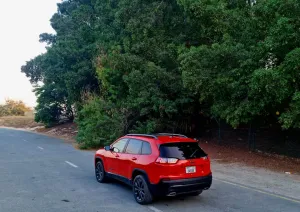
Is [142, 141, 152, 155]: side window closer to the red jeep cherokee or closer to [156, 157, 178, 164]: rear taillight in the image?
the red jeep cherokee

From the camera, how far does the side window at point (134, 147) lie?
8.11 metres

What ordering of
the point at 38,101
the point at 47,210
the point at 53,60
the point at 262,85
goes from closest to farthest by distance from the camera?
the point at 47,210
the point at 262,85
the point at 53,60
the point at 38,101

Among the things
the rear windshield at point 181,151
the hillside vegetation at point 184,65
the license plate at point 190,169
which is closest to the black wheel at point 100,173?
the rear windshield at point 181,151

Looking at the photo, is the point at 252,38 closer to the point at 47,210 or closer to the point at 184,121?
the point at 184,121

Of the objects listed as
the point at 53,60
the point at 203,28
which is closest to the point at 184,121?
the point at 203,28

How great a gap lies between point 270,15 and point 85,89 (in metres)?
21.0

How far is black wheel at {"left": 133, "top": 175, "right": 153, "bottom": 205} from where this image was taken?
24.1 feet

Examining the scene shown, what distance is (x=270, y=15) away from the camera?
38.7ft

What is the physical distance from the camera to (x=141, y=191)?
7.56 metres

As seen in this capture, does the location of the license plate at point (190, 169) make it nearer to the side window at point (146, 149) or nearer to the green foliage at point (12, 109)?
the side window at point (146, 149)

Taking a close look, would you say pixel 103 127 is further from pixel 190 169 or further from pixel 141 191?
pixel 190 169

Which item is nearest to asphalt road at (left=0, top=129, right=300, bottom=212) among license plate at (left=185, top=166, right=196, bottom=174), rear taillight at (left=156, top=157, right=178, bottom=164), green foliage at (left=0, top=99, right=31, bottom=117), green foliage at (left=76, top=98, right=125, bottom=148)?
license plate at (left=185, top=166, right=196, bottom=174)

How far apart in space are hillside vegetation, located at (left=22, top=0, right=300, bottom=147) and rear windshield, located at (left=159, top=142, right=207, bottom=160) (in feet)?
12.9

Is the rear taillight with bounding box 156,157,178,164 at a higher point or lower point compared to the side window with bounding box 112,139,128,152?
lower
